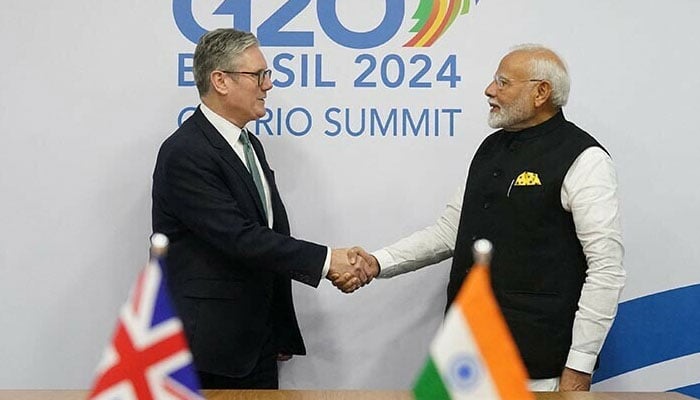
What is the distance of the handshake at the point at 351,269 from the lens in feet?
9.71

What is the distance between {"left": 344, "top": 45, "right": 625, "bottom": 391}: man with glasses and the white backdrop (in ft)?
1.06

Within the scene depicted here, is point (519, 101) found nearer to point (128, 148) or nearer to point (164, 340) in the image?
point (128, 148)

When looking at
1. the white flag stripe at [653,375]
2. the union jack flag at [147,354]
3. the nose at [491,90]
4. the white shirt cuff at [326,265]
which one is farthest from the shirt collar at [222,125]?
the union jack flag at [147,354]

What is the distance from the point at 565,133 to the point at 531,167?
141 millimetres

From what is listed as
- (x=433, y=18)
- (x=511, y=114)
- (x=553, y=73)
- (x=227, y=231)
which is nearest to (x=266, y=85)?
(x=227, y=231)

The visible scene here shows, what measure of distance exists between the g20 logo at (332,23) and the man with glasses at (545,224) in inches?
15.1

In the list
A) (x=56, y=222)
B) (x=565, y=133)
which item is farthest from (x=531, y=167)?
(x=56, y=222)

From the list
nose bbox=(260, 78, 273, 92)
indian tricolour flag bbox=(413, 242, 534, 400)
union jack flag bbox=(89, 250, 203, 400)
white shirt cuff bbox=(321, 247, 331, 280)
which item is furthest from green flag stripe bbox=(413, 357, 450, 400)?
nose bbox=(260, 78, 273, 92)

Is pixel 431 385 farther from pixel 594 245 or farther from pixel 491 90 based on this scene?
pixel 491 90

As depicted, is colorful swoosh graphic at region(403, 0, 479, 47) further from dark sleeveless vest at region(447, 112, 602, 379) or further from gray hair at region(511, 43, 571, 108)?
dark sleeveless vest at region(447, 112, 602, 379)

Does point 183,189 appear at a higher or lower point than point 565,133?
lower

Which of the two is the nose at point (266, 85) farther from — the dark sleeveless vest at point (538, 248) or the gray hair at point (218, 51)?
the dark sleeveless vest at point (538, 248)

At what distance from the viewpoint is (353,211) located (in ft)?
10.7

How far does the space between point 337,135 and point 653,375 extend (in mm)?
1287
